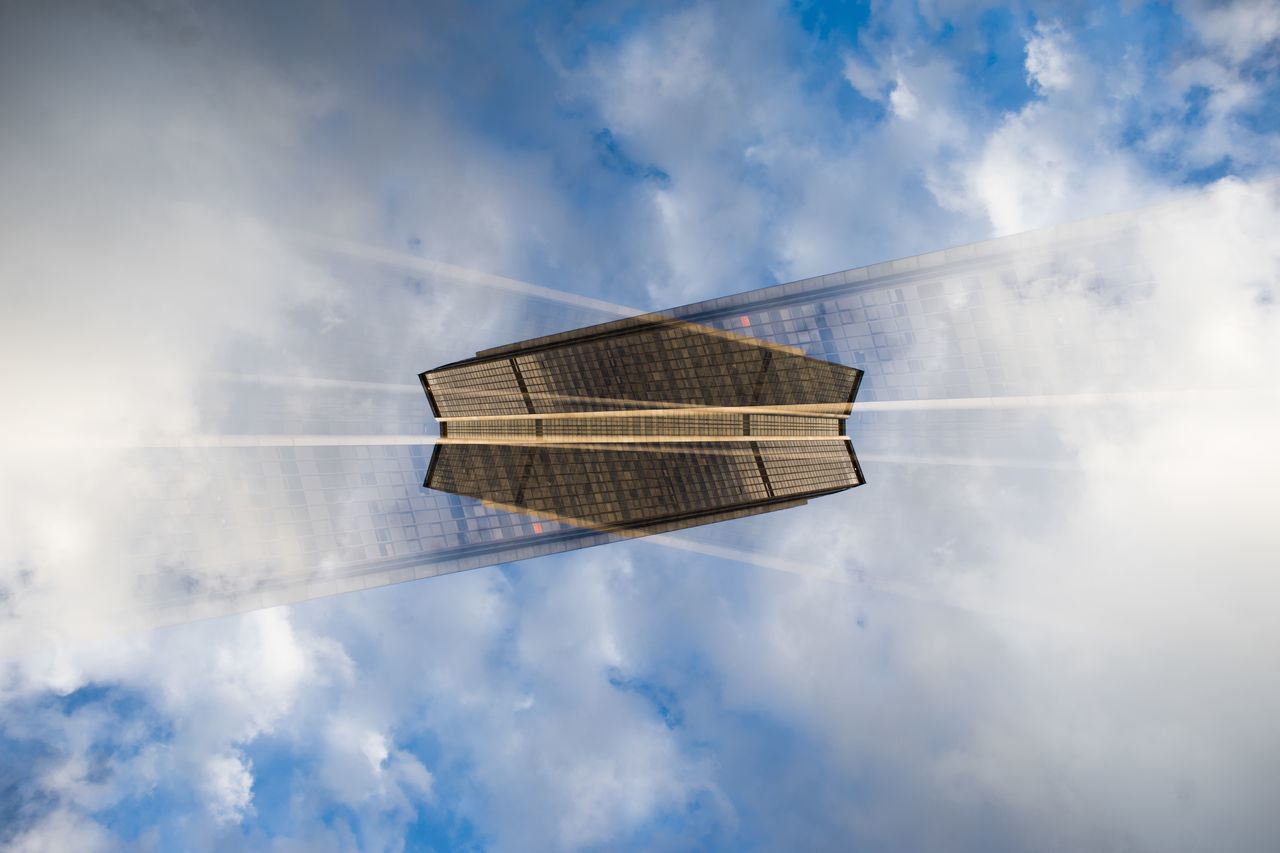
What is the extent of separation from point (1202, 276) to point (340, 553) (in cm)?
12183

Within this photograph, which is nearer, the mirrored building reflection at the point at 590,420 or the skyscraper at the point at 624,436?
the mirrored building reflection at the point at 590,420

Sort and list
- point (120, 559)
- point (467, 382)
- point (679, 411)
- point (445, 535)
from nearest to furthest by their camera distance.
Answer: point (120, 559), point (445, 535), point (679, 411), point (467, 382)

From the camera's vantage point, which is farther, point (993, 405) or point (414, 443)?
point (414, 443)

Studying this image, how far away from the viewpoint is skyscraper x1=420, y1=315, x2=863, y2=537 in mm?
96000

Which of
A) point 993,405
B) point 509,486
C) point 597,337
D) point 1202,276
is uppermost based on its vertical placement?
point 597,337

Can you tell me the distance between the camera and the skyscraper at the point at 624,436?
315 feet

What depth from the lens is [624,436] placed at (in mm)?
104500

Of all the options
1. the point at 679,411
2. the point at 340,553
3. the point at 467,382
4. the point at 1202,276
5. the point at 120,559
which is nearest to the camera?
the point at 1202,276

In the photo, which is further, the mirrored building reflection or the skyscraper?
the skyscraper

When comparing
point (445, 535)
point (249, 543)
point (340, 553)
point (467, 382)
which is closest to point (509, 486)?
point (445, 535)

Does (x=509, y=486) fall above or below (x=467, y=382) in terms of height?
below

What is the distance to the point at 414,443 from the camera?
315ft

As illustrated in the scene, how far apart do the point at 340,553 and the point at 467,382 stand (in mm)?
38675

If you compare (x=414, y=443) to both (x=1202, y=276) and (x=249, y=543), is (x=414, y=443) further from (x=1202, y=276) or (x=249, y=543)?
(x=1202, y=276)
